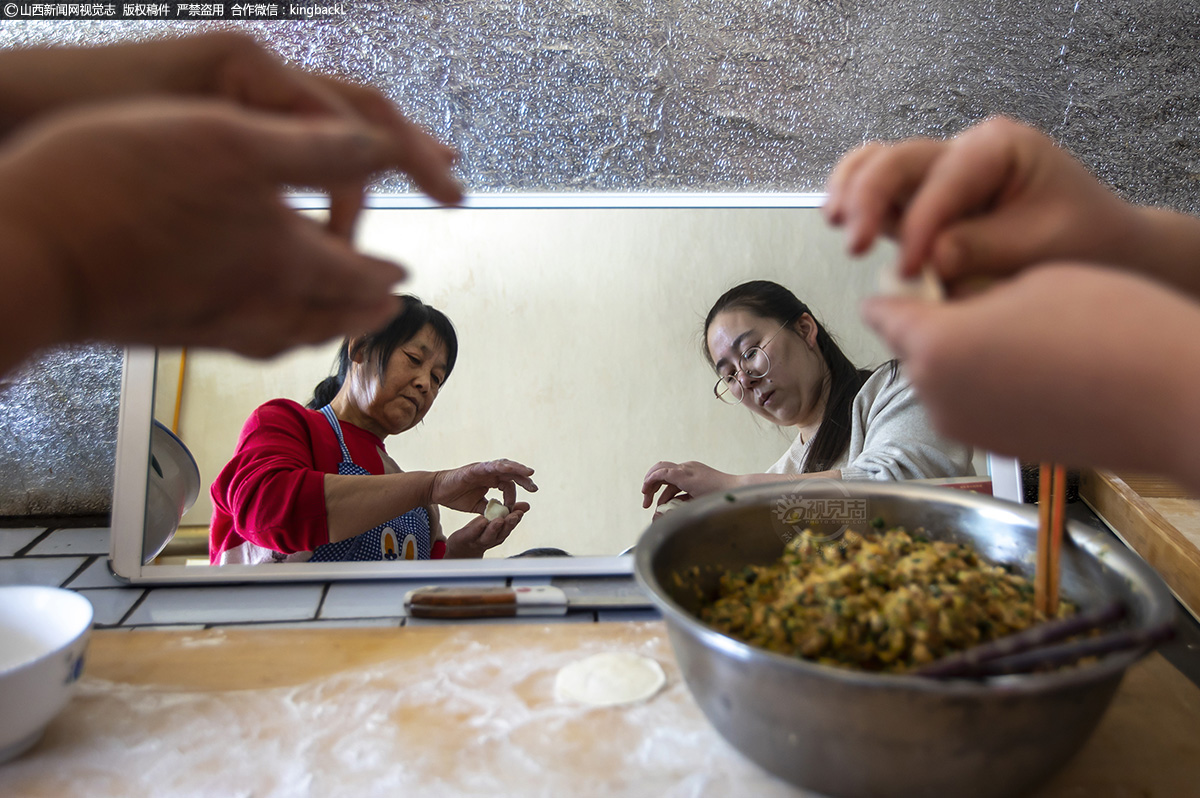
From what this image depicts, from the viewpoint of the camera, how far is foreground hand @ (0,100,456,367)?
0.32 meters

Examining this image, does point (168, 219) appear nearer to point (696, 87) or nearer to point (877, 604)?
point (877, 604)

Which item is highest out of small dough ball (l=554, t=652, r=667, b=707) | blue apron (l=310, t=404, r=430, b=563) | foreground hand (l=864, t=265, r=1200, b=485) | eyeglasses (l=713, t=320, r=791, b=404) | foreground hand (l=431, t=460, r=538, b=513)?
foreground hand (l=864, t=265, r=1200, b=485)

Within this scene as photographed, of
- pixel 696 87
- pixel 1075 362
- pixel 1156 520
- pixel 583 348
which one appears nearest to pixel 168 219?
pixel 1075 362

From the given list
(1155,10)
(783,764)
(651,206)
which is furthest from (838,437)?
(1155,10)

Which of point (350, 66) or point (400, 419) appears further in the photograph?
point (350, 66)

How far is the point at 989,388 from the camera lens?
382mm

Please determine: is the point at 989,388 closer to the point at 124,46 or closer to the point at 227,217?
the point at 227,217

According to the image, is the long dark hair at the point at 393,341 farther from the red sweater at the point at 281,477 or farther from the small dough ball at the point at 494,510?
the small dough ball at the point at 494,510

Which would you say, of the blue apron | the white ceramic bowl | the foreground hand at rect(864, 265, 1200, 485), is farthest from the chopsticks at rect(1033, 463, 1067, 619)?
the white ceramic bowl

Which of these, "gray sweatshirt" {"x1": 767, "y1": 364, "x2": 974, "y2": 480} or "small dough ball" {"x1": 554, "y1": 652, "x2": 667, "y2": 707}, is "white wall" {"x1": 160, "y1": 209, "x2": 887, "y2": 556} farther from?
"small dough ball" {"x1": 554, "y1": 652, "x2": 667, "y2": 707}

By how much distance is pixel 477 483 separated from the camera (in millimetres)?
1060

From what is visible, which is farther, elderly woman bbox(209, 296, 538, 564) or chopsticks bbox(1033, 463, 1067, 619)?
elderly woman bbox(209, 296, 538, 564)

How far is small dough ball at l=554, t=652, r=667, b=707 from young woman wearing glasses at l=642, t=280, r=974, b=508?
330 mm

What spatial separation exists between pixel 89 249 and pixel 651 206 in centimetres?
90
